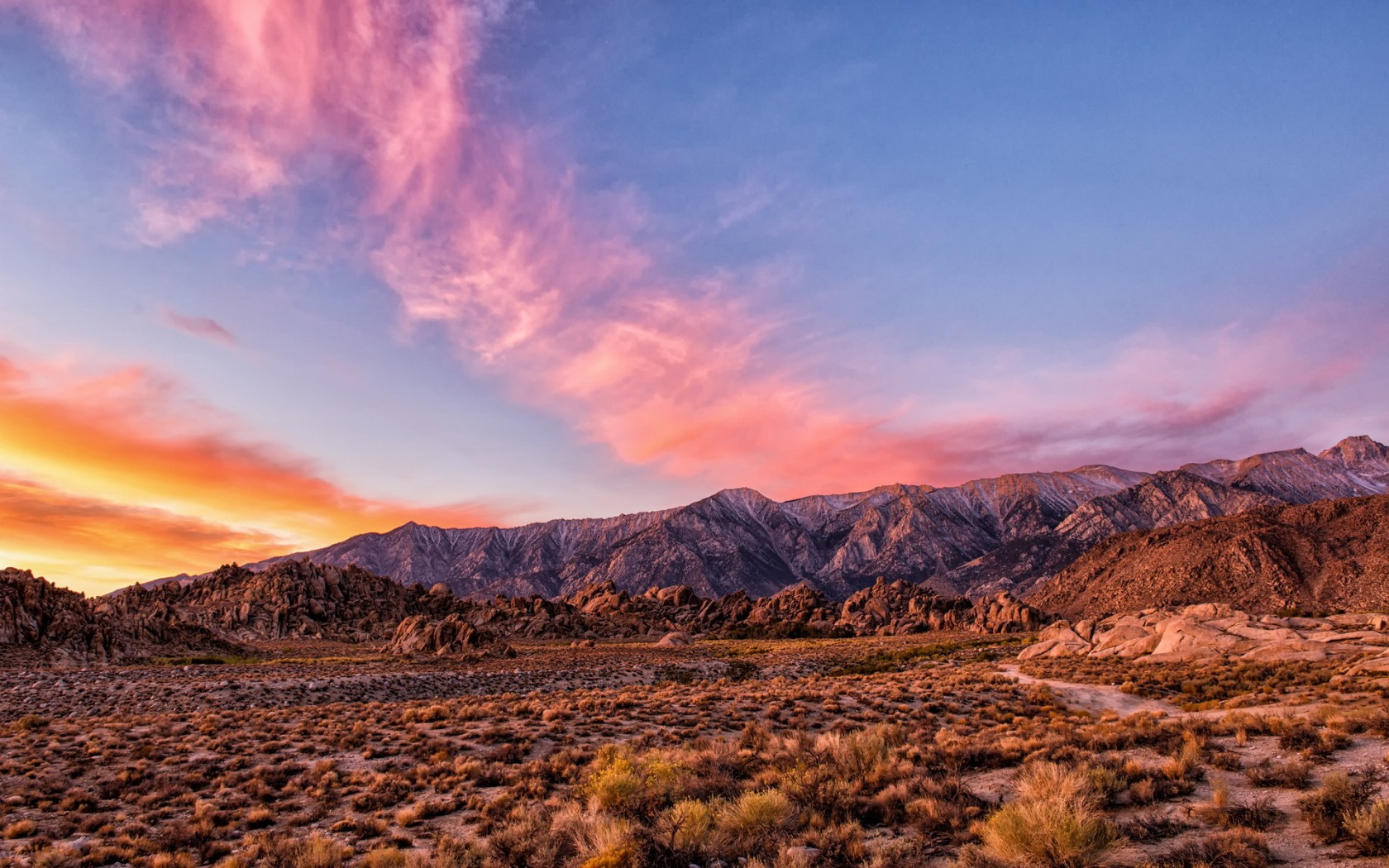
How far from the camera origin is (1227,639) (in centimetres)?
3619

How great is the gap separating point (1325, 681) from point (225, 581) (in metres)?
168

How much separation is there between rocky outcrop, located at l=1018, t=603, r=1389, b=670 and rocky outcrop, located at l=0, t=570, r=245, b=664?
86.0 metres

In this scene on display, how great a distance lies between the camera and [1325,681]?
24.4 metres

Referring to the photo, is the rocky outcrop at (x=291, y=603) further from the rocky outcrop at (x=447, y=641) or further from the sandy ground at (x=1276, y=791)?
the sandy ground at (x=1276, y=791)

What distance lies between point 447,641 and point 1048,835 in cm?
7744

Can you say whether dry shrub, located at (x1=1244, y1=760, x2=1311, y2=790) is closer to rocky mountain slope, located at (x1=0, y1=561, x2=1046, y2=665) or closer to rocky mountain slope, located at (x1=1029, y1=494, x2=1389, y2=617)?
rocky mountain slope, located at (x1=0, y1=561, x2=1046, y2=665)

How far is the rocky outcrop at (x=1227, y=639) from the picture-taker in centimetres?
3108

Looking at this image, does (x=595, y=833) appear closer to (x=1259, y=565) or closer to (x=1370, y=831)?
(x=1370, y=831)

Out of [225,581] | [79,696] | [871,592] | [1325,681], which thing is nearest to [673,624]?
[871,592]

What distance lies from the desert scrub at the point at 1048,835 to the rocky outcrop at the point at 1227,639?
26.2 metres

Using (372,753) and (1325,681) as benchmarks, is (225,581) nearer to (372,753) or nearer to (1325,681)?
(372,753)

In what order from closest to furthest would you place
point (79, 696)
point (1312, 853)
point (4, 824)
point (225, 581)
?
point (1312, 853) < point (4, 824) < point (79, 696) < point (225, 581)

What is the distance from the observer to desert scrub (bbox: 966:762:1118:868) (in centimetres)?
821

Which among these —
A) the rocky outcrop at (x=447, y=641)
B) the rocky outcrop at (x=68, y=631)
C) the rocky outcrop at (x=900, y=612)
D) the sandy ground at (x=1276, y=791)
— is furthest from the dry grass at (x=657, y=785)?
the rocky outcrop at (x=900, y=612)
